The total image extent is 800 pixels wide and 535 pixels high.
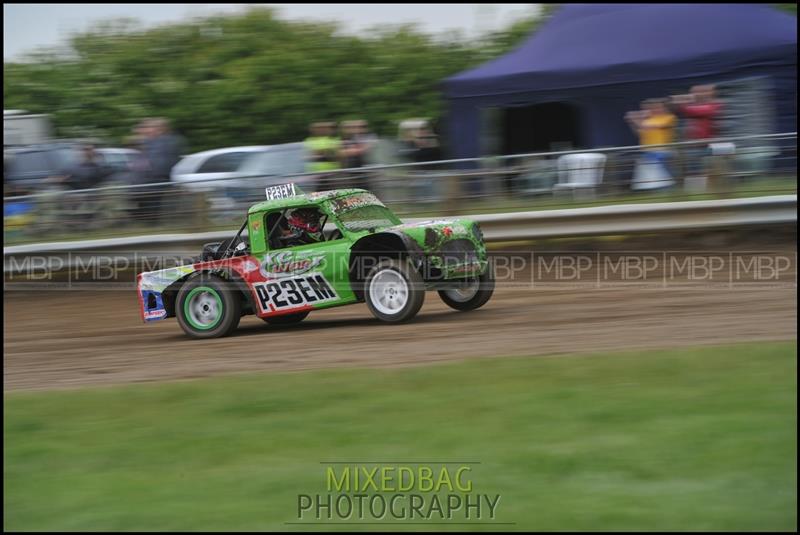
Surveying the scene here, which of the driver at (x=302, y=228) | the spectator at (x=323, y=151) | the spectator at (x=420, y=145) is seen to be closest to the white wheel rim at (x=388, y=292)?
the driver at (x=302, y=228)

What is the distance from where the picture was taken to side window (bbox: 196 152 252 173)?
1753 centimetres

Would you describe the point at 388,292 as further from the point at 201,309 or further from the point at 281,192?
the point at 201,309

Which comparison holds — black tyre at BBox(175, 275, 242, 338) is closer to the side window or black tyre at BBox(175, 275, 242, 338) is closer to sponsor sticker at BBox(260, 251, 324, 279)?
sponsor sticker at BBox(260, 251, 324, 279)

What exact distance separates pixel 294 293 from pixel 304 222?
30.1 inches

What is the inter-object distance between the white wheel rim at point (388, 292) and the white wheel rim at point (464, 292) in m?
0.92

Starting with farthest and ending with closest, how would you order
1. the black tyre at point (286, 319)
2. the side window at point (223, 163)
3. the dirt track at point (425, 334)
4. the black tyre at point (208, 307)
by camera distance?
1. the side window at point (223, 163)
2. the black tyre at point (286, 319)
3. the black tyre at point (208, 307)
4. the dirt track at point (425, 334)

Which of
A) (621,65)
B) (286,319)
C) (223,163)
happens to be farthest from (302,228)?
(621,65)

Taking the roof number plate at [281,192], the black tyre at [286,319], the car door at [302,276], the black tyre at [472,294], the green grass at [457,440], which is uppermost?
the roof number plate at [281,192]

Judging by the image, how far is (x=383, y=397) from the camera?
305 inches

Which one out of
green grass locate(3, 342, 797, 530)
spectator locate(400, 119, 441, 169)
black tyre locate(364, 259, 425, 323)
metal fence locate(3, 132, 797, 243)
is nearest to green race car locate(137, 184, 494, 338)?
A: black tyre locate(364, 259, 425, 323)

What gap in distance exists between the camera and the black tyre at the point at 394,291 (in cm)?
1065

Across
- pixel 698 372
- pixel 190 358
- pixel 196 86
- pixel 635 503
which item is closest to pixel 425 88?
pixel 196 86

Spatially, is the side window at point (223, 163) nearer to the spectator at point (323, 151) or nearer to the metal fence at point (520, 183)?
the spectator at point (323, 151)

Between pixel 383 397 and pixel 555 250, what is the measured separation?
8.23 meters
